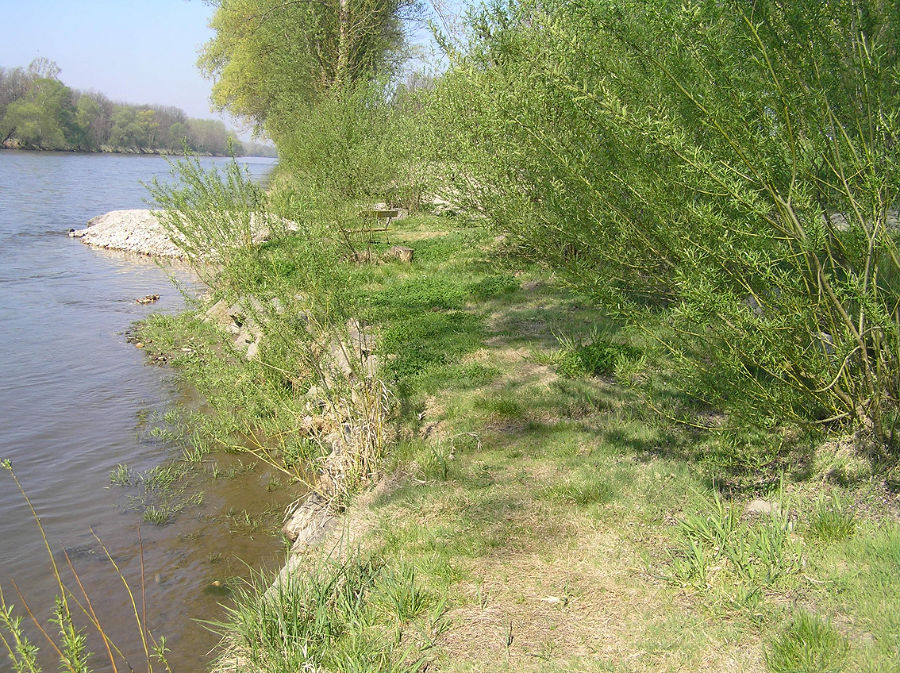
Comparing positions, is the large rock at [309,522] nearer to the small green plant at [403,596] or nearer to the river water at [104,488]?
the river water at [104,488]

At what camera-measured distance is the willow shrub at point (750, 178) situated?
130 inches

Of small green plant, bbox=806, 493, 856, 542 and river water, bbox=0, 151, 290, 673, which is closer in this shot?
small green plant, bbox=806, 493, 856, 542

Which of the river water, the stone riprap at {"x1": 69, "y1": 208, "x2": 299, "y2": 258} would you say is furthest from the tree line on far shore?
the river water

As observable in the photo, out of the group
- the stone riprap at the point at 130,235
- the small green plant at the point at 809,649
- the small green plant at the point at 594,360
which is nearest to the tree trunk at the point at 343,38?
the stone riprap at the point at 130,235

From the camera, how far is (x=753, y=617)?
286cm

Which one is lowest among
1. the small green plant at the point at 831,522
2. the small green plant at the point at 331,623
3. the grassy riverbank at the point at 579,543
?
the small green plant at the point at 331,623

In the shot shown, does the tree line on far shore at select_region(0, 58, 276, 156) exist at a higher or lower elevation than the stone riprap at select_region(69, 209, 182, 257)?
higher

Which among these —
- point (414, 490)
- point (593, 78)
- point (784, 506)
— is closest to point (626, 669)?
point (784, 506)

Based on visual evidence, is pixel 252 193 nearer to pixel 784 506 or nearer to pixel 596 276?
pixel 596 276

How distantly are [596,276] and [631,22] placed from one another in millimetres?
1424

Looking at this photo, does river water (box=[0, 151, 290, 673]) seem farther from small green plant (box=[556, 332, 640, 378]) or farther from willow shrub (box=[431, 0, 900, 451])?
willow shrub (box=[431, 0, 900, 451])

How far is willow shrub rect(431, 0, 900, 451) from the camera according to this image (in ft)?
10.8

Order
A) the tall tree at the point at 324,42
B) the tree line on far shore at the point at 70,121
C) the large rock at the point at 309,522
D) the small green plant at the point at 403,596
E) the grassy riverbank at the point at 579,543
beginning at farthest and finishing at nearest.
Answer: the tree line on far shore at the point at 70,121, the tall tree at the point at 324,42, the large rock at the point at 309,522, the small green plant at the point at 403,596, the grassy riverbank at the point at 579,543

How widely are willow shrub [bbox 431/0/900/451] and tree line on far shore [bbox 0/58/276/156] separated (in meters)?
67.5
